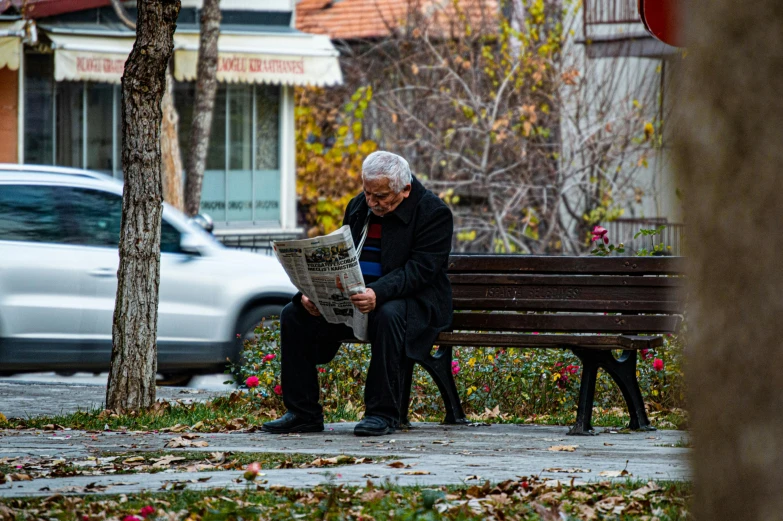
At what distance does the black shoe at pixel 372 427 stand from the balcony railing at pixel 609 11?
1189cm

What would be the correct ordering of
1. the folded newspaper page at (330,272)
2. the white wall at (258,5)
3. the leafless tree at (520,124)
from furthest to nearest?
the white wall at (258,5), the leafless tree at (520,124), the folded newspaper page at (330,272)

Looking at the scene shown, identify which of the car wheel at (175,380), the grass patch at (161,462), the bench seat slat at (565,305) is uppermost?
the bench seat slat at (565,305)

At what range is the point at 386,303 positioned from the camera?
20.8ft

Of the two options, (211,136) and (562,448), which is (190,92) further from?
(562,448)

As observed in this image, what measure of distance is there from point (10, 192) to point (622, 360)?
213 inches

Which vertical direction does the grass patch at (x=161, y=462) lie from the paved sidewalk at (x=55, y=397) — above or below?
above

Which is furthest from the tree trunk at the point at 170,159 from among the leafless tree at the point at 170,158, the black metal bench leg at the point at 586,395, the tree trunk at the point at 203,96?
the black metal bench leg at the point at 586,395

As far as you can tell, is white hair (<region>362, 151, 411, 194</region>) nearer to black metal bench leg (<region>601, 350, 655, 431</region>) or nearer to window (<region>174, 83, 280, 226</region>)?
black metal bench leg (<region>601, 350, 655, 431</region>)

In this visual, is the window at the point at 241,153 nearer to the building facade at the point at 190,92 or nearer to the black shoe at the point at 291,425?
the building facade at the point at 190,92

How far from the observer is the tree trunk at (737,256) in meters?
2.17

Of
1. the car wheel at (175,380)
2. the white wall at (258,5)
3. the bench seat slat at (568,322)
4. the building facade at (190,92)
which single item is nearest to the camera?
the bench seat slat at (568,322)

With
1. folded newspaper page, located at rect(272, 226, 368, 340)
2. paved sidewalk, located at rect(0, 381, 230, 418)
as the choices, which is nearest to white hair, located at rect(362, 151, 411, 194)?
folded newspaper page, located at rect(272, 226, 368, 340)

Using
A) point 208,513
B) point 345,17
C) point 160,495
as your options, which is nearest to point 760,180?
point 208,513

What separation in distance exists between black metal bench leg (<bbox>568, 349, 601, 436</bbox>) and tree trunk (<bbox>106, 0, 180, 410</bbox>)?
97.0 inches
